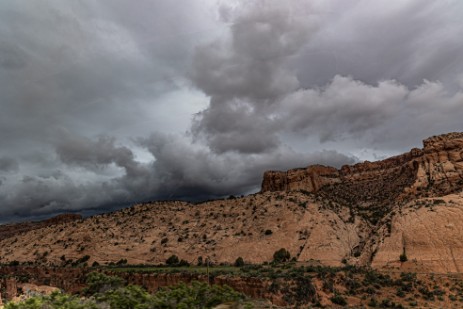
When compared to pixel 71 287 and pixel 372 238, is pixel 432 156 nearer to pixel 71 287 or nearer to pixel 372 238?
pixel 372 238

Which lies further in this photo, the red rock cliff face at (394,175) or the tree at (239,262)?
the red rock cliff face at (394,175)

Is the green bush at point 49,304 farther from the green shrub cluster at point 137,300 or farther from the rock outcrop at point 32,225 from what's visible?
the rock outcrop at point 32,225

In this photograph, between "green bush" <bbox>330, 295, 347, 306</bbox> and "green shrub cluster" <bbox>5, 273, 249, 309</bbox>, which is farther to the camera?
"green bush" <bbox>330, 295, 347, 306</bbox>

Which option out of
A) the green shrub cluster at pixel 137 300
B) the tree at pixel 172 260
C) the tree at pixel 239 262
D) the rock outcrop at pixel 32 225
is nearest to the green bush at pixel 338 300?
the tree at pixel 239 262

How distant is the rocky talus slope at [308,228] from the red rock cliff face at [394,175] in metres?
0.27

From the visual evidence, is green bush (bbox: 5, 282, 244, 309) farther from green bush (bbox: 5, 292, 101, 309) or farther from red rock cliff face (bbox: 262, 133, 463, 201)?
red rock cliff face (bbox: 262, 133, 463, 201)

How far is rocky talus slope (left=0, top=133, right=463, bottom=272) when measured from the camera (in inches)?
1989

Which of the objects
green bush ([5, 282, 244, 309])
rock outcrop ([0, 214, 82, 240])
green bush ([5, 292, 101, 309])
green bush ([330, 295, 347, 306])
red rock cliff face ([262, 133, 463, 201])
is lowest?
green bush ([330, 295, 347, 306])

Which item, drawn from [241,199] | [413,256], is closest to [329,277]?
[413,256]

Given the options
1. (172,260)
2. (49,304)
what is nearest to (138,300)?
(49,304)

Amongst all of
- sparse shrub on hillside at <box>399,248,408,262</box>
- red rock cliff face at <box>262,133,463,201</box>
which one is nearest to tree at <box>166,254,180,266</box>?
sparse shrub on hillside at <box>399,248,408,262</box>

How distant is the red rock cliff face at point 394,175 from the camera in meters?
67.8

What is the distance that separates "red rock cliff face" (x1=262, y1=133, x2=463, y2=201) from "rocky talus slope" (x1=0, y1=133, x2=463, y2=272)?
27cm

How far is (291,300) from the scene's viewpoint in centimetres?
3350
